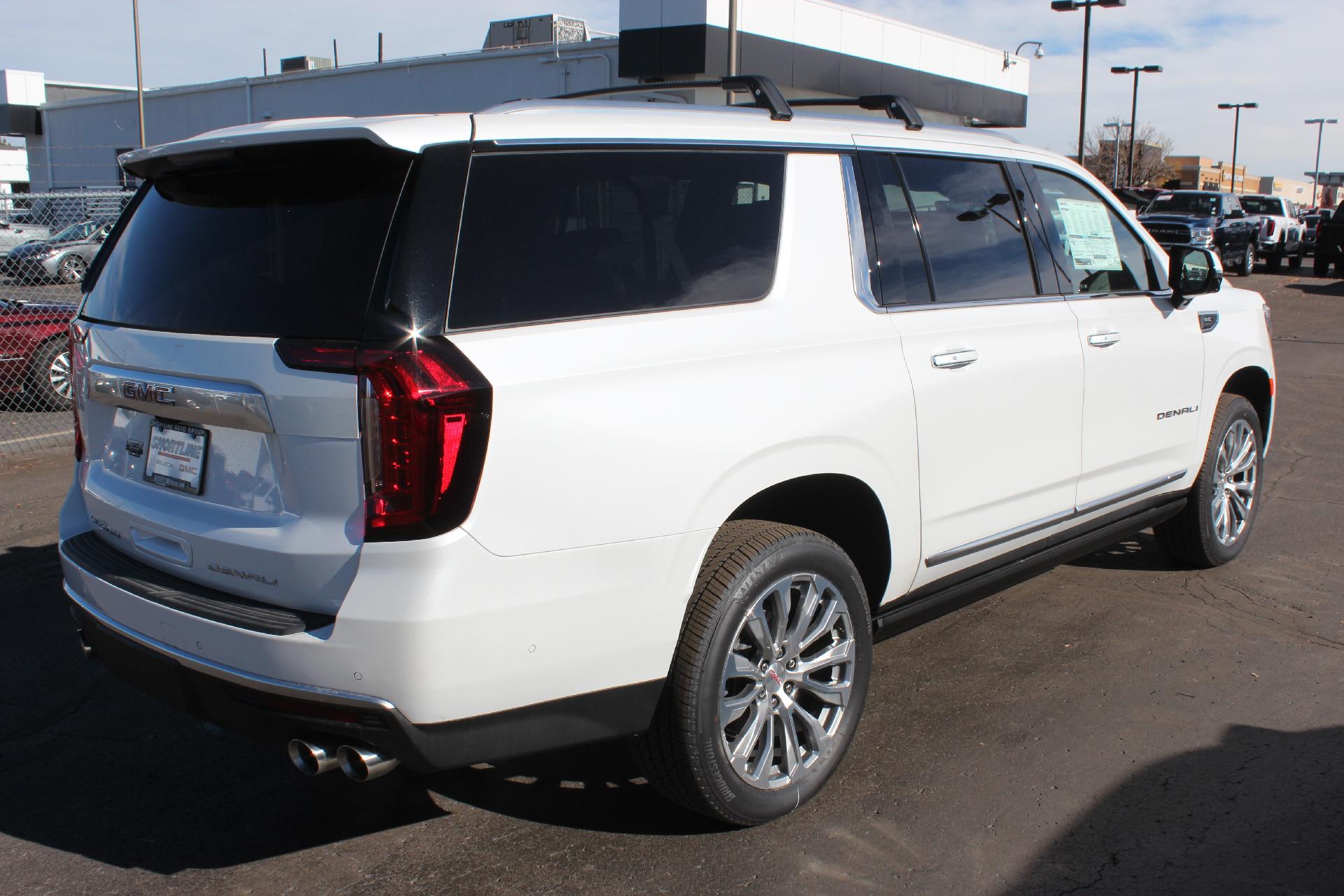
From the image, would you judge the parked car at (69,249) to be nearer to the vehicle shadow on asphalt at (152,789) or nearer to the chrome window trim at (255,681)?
the vehicle shadow on asphalt at (152,789)

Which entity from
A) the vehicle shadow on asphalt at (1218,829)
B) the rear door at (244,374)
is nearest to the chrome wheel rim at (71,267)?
the rear door at (244,374)

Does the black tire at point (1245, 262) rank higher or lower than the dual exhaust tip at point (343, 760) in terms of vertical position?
higher

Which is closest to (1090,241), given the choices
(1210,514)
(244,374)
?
(1210,514)

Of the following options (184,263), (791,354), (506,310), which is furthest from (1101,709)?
(184,263)

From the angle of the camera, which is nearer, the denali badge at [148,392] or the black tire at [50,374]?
the denali badge at [148,392]

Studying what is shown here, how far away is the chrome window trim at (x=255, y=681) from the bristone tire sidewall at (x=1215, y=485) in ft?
13.5

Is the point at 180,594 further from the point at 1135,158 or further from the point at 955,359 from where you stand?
the point at 1135,158

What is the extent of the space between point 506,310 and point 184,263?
0.94 meters

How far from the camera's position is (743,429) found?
3062 mm

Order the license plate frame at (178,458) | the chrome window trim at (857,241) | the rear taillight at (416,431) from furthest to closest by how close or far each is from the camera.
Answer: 1. the chrome window trim at (857,241)
2. the license plate frame at (178,458)
3. the rear taillight at (416,431)

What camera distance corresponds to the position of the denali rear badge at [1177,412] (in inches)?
192

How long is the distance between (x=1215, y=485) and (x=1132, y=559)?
2.21 feet

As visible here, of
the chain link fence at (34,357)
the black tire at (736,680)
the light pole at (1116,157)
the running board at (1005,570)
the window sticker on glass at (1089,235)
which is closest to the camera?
the black tire at (736,680)

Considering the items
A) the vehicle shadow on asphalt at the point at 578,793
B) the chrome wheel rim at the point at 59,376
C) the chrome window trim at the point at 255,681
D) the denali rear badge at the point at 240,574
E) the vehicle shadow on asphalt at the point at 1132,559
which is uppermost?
the denali rear badge at the point at 240,574
